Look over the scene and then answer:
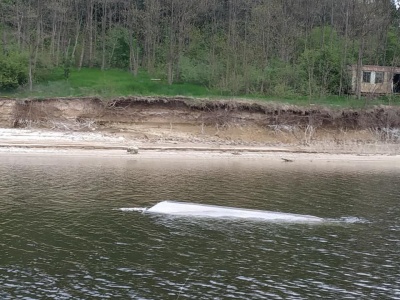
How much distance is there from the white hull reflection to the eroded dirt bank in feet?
70.2

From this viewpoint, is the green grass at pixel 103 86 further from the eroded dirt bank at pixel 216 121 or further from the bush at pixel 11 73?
the eroded dirt bank at pixel 216 121

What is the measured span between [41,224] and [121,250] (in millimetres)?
4303

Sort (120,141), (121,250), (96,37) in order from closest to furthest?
(121,250), (120,141), (96,37)

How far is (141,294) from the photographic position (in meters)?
12.8

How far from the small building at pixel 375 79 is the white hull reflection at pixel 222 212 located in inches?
1539

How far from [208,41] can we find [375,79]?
2019cm

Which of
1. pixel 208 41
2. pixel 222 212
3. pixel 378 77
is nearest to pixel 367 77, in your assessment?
pixel 378 77

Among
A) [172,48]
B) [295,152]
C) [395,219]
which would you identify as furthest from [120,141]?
[395,219]

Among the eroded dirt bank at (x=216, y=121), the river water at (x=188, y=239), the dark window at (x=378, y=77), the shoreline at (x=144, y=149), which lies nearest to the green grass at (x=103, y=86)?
the eroded dirt bank at (x=216, y=121)

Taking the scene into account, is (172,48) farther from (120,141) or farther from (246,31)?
(120,141)

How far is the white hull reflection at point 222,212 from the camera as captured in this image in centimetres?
2144

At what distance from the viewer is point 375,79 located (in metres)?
58.3

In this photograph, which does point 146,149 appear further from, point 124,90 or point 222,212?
point 222,212

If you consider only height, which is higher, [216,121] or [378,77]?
[378,77]
